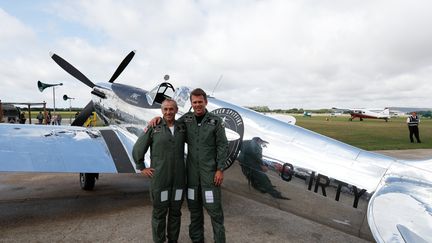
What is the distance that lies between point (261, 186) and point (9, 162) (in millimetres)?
3522

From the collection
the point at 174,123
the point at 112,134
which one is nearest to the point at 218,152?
the point at 174,123

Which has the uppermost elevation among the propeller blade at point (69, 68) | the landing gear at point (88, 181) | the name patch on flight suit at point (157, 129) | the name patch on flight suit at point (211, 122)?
the propeller blade at point (69, 68)

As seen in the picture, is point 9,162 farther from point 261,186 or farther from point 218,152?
point 261,186

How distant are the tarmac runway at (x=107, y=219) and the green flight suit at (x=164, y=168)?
27.8 inches

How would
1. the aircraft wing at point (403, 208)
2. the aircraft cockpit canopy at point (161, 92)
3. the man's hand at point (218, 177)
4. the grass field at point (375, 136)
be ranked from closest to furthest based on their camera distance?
1. the aircraft wing at point (403, 208)
2. the man's hand at point (218, 177)
3. the aircraft cockpit canopy at point (161, 92)
4. the grass field at point (375, 136)

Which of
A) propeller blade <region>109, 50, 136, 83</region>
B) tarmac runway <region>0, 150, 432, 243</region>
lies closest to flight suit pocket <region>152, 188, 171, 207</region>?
tarmac runway <region>0, 150, 432, 243</region>

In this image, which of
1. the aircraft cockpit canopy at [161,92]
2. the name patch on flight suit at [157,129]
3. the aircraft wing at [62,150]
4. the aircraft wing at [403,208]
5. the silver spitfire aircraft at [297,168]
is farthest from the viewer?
the aircraft cockpit canopy at [161,92]

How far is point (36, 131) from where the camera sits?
567 centimetres

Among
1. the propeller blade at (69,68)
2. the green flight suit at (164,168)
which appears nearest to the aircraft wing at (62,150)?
the green flight suit at (164,168)

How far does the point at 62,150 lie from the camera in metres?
5.11

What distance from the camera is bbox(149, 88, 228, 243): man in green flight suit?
127 inches

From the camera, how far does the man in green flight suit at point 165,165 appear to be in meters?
3.22

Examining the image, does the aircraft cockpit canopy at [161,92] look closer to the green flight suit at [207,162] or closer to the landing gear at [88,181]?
the landing gear at [88,181]

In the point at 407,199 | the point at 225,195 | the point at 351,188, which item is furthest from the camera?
the point at 225,195
